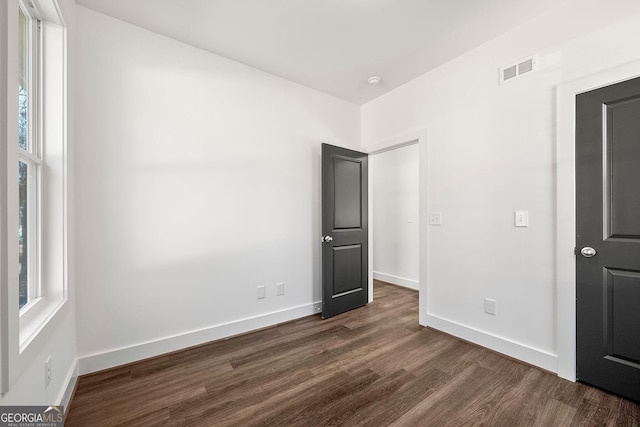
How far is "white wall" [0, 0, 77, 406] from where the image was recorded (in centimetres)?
97

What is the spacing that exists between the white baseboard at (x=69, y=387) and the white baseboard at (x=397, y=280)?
155 inches

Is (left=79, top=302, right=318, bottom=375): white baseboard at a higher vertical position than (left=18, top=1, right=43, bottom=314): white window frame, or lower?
lower

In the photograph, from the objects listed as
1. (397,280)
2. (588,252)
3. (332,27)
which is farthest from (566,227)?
(397,280)

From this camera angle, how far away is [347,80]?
3.09m

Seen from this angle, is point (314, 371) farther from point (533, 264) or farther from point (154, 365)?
point (533, 264)

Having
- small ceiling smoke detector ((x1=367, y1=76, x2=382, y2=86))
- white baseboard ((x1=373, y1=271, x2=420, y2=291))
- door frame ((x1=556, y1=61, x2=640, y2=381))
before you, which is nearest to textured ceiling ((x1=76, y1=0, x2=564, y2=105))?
small ceiling smoke detector ((x1=367, y1=76, x2=382, y2=86))

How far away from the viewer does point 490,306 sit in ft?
7.82

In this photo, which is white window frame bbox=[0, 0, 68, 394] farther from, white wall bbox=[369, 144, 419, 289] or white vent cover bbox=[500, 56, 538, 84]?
white wall bbox=[369, 144, 419, 289]

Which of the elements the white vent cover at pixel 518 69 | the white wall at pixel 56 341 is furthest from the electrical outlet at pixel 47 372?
the white vent cover at pixel 518 69

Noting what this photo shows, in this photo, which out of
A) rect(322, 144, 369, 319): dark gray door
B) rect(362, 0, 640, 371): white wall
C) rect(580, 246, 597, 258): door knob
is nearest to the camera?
rect(580, 246, 597, 258): door knob

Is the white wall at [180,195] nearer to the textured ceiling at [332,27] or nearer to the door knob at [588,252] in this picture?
the textured ceiling at [332,27]

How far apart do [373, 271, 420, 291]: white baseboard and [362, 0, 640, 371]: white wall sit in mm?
1502

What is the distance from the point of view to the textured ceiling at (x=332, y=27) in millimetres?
1988

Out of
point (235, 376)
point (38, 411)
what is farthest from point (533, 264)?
point (38, 411)
